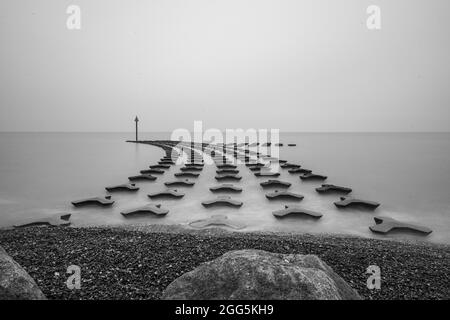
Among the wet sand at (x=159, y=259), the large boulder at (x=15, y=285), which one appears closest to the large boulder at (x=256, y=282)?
the wet sand at (x=159, y=259)

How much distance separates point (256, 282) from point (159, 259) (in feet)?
5.85

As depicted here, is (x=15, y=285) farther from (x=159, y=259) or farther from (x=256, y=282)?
Result: (x=256, y=282)

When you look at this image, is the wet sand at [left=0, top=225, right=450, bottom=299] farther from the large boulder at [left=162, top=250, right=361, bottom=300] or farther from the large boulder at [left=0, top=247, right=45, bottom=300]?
the large boulder at [left=162, top=250, right=361, bottom=300]

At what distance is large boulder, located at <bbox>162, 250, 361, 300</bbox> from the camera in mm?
2281

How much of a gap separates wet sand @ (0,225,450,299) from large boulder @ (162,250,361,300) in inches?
21.6

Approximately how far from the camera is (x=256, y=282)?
2.37 metres

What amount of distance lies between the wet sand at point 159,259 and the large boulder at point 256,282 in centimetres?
55

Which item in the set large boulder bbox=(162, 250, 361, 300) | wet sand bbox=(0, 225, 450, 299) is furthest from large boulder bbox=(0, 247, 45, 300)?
large boulder bbox=(162, 250, 361, 300)

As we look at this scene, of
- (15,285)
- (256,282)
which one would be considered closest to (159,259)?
(15,285)

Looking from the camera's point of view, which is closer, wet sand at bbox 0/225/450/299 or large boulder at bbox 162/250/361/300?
large boulder at bbox 162/250/361/300
